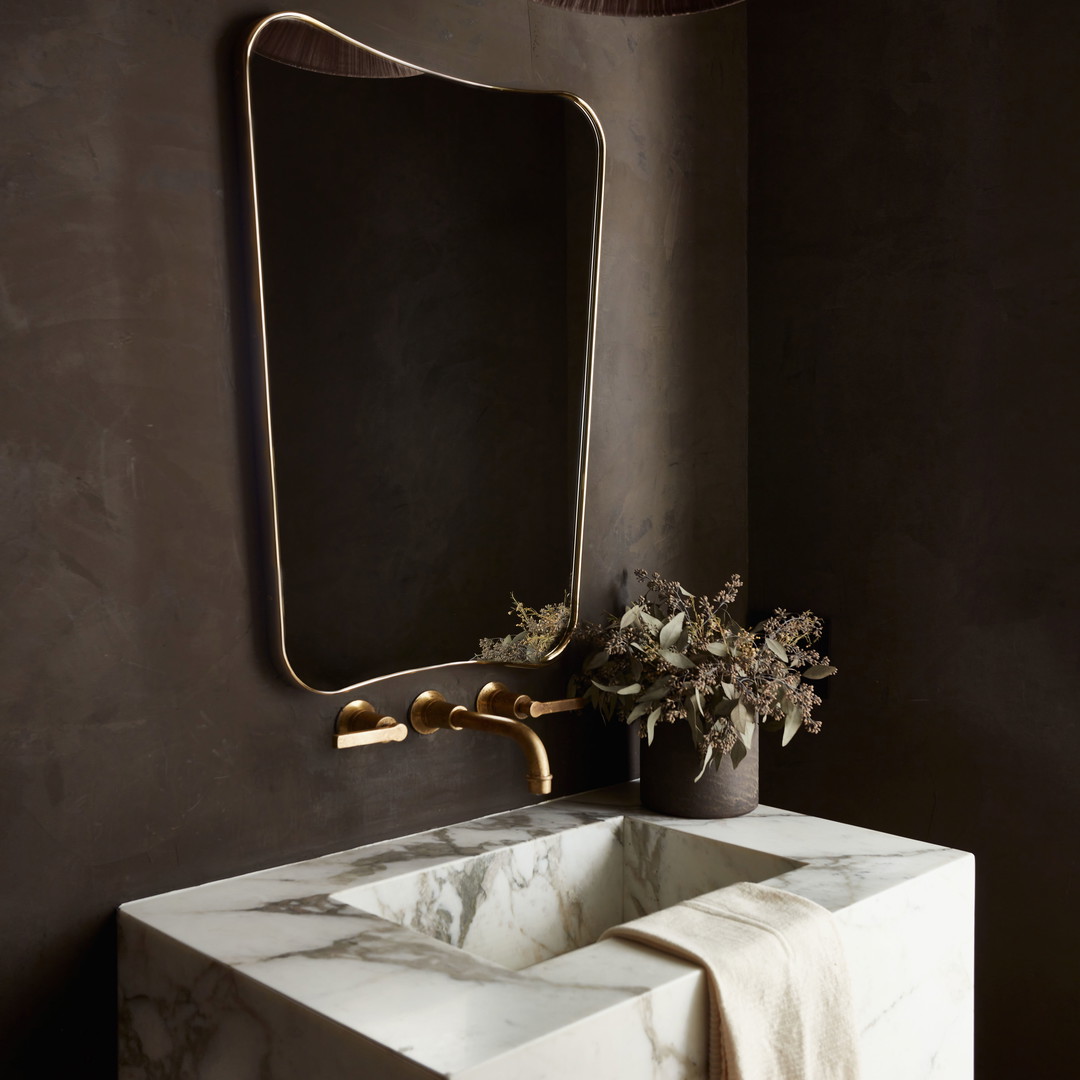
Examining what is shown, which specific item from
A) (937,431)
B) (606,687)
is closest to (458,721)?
(606,687)

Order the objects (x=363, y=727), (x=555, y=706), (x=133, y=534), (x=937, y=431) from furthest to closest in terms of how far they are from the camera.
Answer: (x=937, y=431), (x=555, y=706), (x=363, y=727), (x=133, y=534)

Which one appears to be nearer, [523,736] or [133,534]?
[133,534]

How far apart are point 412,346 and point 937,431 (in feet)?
2.83

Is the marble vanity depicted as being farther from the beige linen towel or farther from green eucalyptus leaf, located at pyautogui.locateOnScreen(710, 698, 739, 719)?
green eucalyptus leaf, located at pyautogui.locateOnScreen(710, 698, 739, 719)

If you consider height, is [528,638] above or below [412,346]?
below

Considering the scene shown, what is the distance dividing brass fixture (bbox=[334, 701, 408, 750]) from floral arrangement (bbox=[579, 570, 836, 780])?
33 centimetres

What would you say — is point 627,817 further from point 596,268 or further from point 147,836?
point 596,268

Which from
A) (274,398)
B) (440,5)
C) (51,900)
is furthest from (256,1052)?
(440,5)

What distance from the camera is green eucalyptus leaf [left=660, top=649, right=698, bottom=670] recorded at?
1.49 metres

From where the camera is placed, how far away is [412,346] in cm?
139

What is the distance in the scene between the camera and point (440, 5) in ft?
4.75

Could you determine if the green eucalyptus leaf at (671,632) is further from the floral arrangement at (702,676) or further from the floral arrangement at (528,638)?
the floral arrangement at (528,638)

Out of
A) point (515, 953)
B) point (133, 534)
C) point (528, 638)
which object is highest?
point (133, 534)

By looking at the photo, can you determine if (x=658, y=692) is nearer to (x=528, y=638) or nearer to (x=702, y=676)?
(x=702, y=676)
